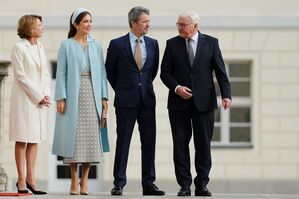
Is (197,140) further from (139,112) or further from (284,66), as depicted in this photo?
(284,66)

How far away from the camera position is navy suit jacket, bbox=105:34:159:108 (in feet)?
39.5

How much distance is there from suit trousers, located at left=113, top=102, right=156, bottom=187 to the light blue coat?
273mm

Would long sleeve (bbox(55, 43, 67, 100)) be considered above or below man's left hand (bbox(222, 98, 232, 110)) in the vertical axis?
above

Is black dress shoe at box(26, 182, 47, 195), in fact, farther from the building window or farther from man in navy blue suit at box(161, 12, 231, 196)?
the building window

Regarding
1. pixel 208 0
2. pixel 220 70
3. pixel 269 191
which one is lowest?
pixel 269 191

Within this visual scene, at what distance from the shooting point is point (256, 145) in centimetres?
2017

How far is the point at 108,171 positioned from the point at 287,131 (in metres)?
2.79

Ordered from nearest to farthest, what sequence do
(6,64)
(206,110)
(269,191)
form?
1. (206,110)
2. (6,64)
3. (269,191)

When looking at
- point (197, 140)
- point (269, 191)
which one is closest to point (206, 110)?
point (197, 140)

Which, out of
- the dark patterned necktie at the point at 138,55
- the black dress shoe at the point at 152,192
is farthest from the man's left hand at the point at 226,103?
the black dress shoe at the point at 152,192

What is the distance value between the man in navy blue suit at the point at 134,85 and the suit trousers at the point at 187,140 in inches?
14.3

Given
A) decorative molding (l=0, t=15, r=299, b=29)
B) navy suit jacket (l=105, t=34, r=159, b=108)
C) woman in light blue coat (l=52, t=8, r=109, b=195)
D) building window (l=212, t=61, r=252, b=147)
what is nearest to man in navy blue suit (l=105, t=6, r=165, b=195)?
navy suit jacket (l=105, t=34, r=159, b=108)

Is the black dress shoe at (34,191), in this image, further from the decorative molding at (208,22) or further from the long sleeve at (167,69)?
the decorative molding at (208,22)

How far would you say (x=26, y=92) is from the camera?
11867 millimetres
